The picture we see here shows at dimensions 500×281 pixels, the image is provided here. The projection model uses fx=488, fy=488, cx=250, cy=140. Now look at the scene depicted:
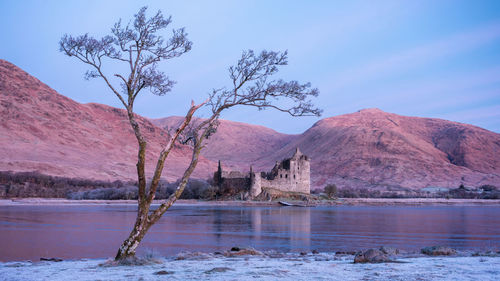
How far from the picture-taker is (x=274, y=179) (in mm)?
62594

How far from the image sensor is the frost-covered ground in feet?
27.9

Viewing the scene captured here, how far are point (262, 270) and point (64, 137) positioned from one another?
95049mm

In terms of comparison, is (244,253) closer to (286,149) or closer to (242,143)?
(286,149)

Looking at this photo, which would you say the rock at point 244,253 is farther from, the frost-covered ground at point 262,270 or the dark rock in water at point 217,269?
the dark rock in water at point 217,269

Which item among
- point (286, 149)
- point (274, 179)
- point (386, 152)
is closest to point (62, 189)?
point (274, 179)

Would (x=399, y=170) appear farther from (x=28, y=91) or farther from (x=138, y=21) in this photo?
(x=138, y=21)

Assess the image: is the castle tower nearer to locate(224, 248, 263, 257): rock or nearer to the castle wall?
the castle wall

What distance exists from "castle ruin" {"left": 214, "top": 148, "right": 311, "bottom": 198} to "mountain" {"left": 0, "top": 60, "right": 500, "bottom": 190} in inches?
637

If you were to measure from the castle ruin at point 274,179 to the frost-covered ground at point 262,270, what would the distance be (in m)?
48.4

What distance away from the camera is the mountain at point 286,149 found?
85.6 metres

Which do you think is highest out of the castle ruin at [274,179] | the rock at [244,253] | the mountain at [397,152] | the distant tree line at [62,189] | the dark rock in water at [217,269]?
the mountain at [397,152]

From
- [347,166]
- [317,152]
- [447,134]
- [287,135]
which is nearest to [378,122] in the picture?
[447,134]

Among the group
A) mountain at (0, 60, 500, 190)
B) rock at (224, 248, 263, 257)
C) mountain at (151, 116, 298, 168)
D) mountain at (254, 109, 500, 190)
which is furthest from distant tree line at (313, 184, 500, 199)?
rock at (224, 248, 263, 257)

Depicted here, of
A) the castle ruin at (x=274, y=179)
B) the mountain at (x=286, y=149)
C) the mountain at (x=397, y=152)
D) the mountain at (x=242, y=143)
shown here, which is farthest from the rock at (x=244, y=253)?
the mountain at (x=242, y=143)
